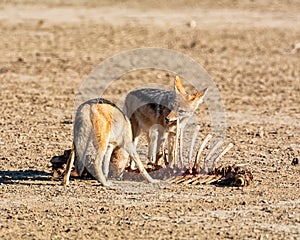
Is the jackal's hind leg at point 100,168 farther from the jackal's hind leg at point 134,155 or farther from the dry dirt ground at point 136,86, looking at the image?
the jackal's hind leg at point 134,155

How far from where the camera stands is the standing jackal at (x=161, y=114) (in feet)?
27.4

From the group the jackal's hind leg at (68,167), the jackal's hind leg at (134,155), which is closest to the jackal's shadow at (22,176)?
A: the jackal's hind leg at (68,167)

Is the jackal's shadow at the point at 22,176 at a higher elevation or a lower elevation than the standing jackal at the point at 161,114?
lower

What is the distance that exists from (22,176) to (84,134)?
3.13ft

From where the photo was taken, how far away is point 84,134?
322 inches

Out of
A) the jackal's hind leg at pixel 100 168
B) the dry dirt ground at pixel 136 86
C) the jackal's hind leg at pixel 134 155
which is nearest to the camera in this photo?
the dry dirt ground at pixel 136 86

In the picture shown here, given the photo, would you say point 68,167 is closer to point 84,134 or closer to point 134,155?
point 84,134

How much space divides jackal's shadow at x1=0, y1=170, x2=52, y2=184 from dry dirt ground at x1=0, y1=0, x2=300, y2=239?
13 millimetres

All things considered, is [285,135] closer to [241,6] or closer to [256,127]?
[256,127]

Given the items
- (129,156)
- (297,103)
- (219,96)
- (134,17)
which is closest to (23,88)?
(219,96)

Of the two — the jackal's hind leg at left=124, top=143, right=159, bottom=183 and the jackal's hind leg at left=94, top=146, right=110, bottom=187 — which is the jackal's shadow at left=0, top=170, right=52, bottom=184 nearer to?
the jackal's hind leg at left=94, top=146, right=110, bottom=187

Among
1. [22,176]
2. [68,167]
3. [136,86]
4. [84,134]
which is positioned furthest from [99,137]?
[136,86]

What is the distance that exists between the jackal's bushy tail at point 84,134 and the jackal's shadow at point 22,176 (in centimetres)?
62

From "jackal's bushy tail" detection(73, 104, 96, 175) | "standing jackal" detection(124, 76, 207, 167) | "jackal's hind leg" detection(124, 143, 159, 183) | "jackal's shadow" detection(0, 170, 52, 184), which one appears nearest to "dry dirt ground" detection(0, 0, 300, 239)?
"jackal's shadow" detection(0, 170, 52, 184)
